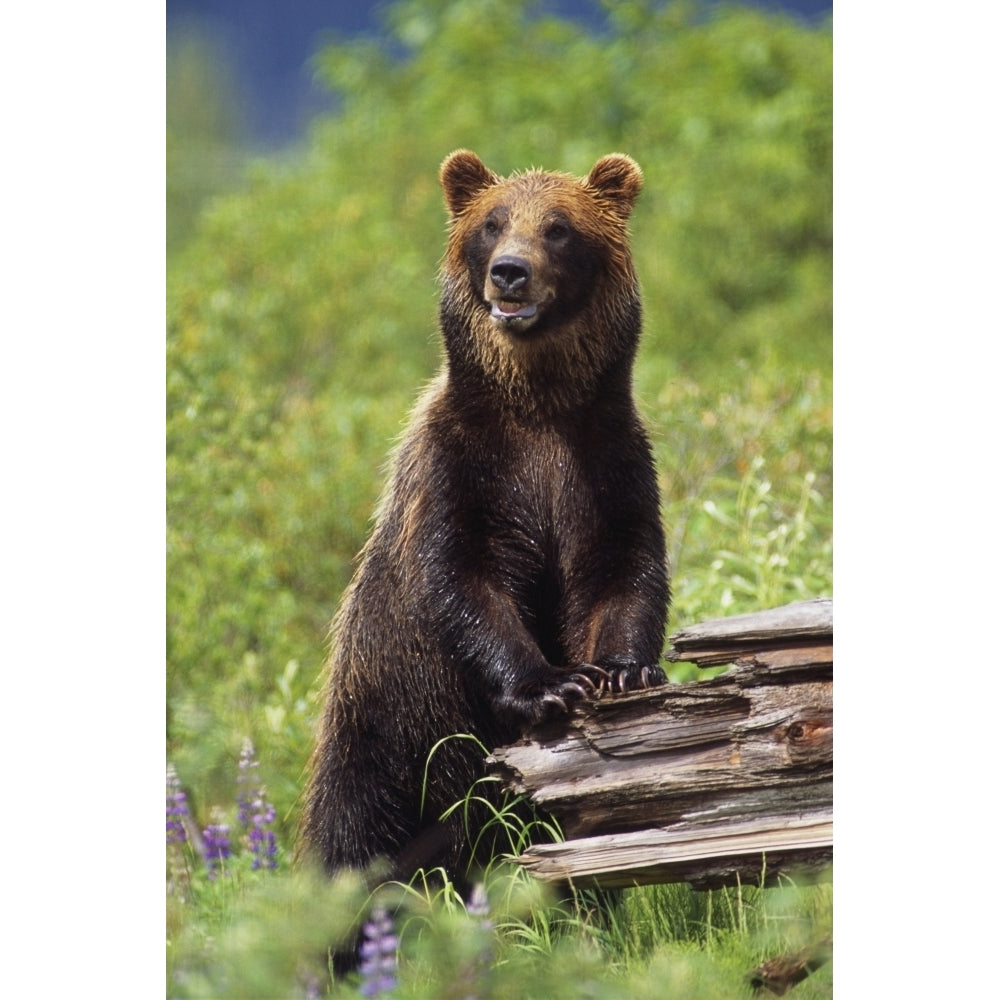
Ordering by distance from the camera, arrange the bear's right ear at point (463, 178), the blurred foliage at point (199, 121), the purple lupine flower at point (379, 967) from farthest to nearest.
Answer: the blurred foliage at point (199, 121) < the bear's right ear at point (463, 178) < the purple lupine flower at point (379, 967)

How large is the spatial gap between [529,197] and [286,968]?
90.3 inches

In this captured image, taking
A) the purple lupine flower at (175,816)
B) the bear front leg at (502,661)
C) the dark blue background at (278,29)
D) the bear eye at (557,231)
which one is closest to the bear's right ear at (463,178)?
the bear eye at (557,231)

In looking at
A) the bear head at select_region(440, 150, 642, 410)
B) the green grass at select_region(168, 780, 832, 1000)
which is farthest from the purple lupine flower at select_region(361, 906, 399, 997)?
the bear head at select_region(440, 150, 642, 410)

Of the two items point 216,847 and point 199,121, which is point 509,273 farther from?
point 216,847

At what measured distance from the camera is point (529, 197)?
15.4 ft

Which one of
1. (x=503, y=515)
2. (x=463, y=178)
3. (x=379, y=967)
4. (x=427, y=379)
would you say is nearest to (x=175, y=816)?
(x=379, y=967)

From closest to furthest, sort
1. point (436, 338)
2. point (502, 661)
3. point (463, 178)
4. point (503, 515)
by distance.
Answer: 1. point (502, 661)
2. point (503, 515)
3. point (463, 178)
4. point (436, 338)

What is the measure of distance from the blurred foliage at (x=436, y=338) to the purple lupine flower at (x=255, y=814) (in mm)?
251

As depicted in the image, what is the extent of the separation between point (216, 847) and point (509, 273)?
7.04 feet

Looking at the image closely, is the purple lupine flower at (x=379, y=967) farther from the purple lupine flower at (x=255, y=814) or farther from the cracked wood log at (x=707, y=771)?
the purple lupine flower at (x=255, y=814)

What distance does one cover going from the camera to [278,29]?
5.13 meters

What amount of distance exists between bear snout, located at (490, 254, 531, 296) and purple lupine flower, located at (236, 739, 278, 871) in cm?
177

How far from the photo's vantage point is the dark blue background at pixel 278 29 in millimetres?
4988
